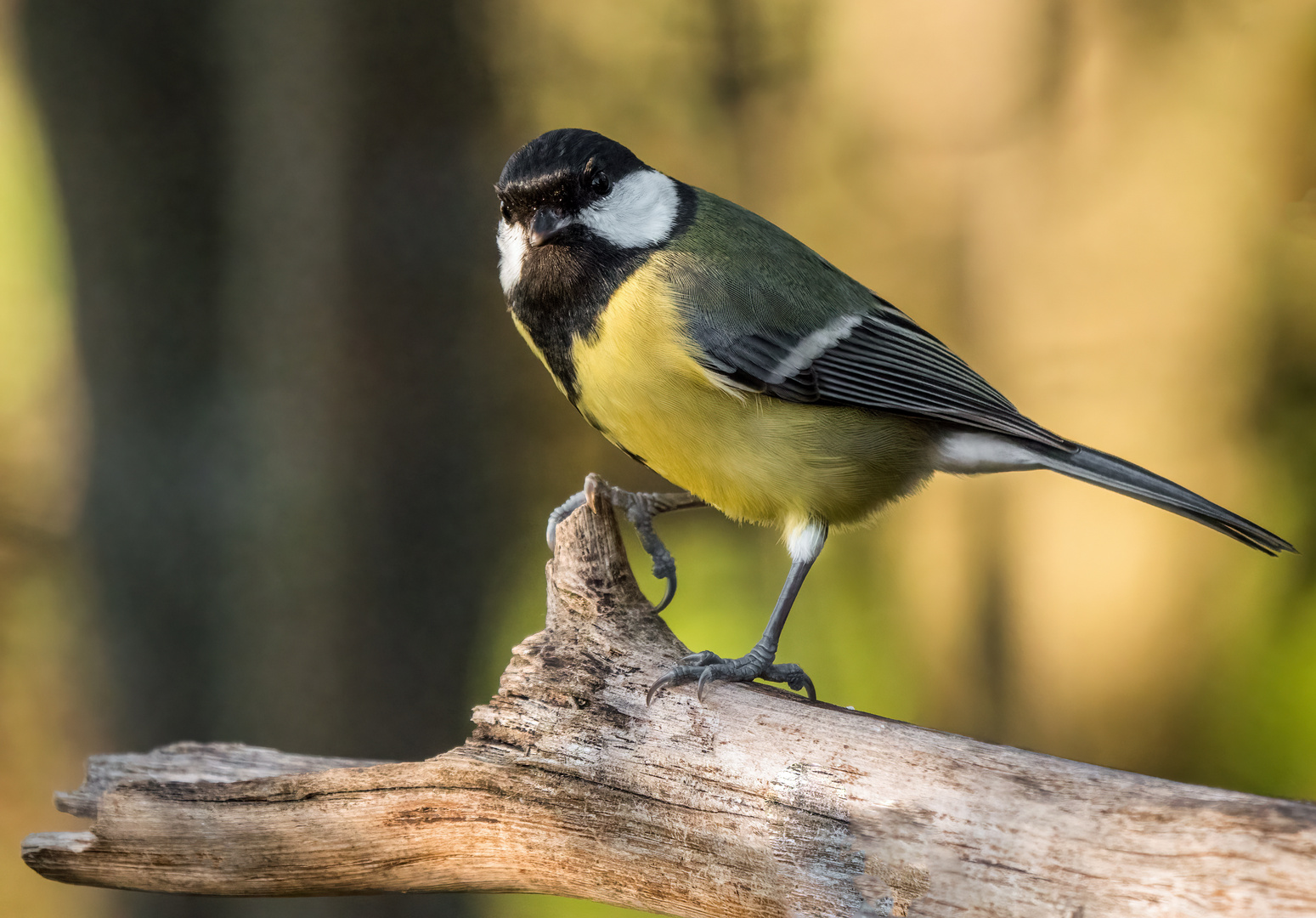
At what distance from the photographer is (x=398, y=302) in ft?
8.79

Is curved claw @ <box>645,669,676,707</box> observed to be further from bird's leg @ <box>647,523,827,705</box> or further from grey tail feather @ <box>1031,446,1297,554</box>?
grey tail feather @ <box>1031,446,1297,554</box>

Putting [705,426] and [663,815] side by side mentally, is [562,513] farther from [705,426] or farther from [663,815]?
[663,815]

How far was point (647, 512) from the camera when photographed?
192cm

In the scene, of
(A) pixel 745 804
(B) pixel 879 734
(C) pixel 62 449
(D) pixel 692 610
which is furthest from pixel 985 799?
(C) pixel 62 449

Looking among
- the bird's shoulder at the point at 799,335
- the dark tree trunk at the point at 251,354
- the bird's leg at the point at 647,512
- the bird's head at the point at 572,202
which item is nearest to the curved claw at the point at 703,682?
the bird's leg at the point at 647,512

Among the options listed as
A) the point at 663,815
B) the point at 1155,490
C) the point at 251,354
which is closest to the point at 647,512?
the point at 663,815

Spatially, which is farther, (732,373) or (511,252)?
(511,252)

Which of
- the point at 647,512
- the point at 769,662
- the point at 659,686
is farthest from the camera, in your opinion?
the point at 647,512

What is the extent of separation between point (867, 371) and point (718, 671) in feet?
2.21

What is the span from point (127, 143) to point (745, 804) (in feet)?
7.69

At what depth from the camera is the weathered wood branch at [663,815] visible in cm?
105

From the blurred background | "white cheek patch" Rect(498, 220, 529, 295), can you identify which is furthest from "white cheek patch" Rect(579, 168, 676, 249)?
the blurred background

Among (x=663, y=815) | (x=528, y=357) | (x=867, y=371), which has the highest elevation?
(x=528, y=357)

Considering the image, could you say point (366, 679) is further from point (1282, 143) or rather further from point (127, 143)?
point (1282, 143)
